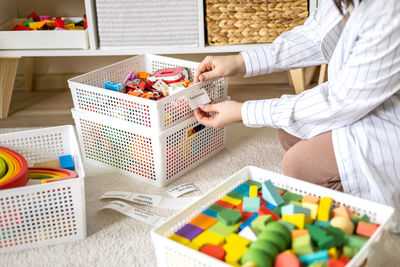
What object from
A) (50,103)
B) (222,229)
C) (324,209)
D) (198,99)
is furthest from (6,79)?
(324,209)

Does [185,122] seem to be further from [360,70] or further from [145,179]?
[360,70]

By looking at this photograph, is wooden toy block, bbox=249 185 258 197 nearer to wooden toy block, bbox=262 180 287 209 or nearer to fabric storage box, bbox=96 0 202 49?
wooden toy block, bbox=262 180 287 209

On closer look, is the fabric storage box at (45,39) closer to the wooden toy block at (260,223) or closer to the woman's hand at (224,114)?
the woman's hand at (224,114)

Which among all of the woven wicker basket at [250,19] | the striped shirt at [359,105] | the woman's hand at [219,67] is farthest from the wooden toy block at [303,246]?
the woven wicker basket at [250,19]

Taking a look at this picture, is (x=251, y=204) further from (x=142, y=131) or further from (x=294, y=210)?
(x=142, y=131)

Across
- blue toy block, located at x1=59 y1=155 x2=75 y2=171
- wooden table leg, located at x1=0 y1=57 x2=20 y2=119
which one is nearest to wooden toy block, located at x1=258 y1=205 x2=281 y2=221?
blue toy block, located at x1=59 y1=155 x2=75 y2=171

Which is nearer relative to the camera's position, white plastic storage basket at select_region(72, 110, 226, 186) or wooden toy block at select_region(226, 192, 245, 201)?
wooden toy block at select_region(226, 192, 245, 201)

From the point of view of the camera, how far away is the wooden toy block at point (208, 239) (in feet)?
2.99

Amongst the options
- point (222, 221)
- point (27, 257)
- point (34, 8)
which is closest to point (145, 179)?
point (27, 257)

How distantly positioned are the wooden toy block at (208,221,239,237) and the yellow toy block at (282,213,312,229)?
0.33 feet

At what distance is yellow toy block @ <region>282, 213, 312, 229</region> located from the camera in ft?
3.02

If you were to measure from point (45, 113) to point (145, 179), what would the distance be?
0.74 m

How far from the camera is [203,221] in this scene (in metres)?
0.98

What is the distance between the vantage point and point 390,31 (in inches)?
39.3
